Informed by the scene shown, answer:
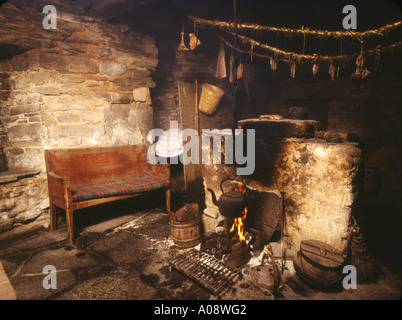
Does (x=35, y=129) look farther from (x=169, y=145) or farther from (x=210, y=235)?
(x=210, y=235)

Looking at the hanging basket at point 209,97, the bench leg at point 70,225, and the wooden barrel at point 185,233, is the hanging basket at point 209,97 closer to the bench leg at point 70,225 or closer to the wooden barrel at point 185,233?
the wooden barrel at point 185,233

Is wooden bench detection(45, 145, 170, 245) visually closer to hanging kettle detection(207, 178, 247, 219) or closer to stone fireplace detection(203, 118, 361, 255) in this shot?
hanging kettle detection(207, 178, 247, 219)

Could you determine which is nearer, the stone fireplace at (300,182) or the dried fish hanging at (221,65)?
the stone fireplace at (300,182)

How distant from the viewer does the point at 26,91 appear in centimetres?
377

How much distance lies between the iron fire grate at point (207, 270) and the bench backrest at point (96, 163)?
214cm

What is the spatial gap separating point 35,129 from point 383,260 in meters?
5.25

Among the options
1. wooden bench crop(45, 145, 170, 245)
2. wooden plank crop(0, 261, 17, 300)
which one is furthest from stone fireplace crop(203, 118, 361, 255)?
wooden plank crop(0, 261, 17, 300)

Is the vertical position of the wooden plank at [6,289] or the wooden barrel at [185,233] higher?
the wooden barrel at [185,233]

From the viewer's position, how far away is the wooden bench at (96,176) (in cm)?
329

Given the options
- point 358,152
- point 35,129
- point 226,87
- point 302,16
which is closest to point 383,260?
point 358,152

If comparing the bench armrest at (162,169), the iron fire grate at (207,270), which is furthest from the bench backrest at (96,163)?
the iron fire grate at (207,270)

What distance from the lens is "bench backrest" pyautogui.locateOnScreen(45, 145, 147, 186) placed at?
12.5ft

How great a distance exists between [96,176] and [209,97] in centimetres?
301

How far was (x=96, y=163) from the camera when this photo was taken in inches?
163
